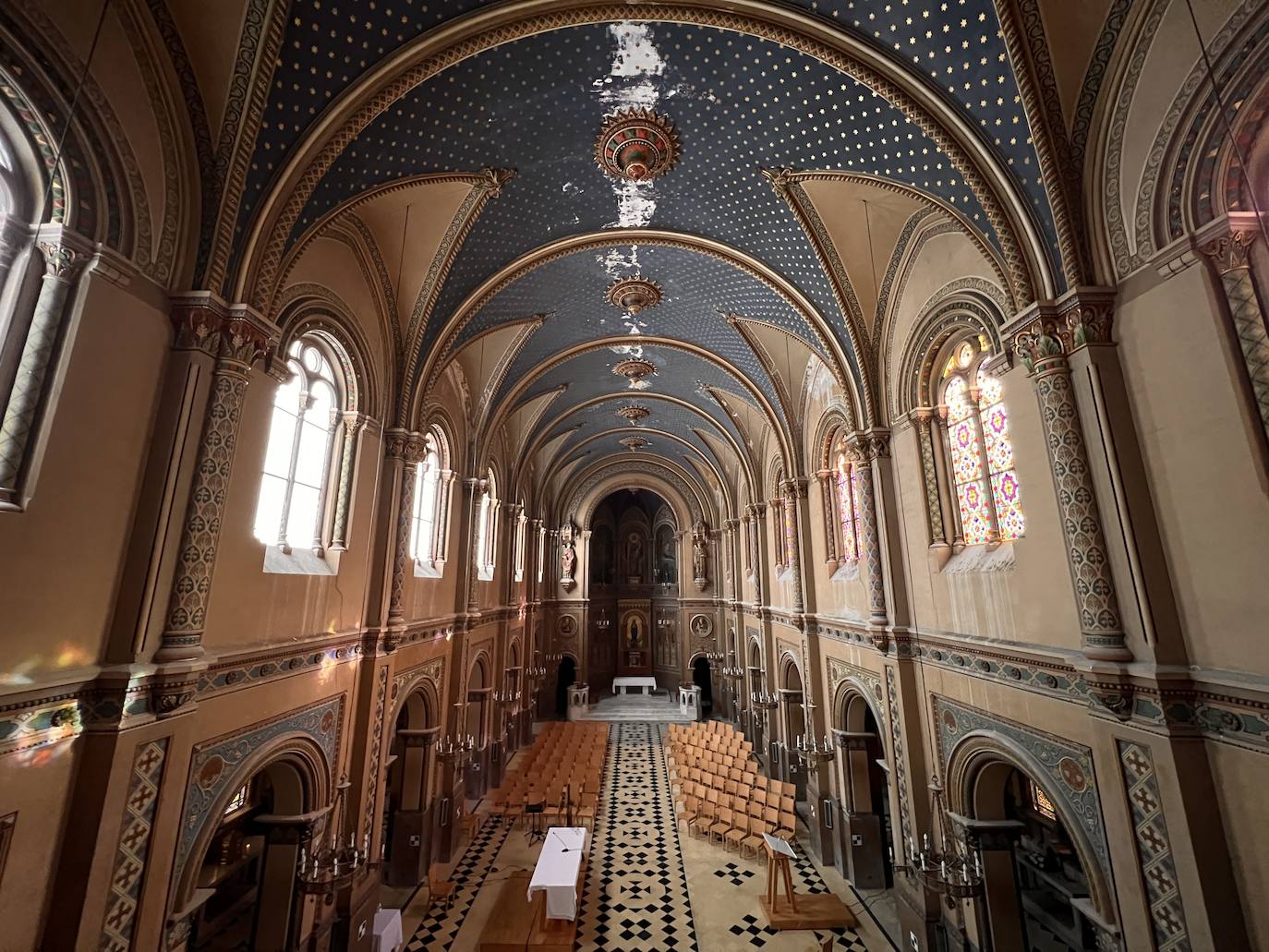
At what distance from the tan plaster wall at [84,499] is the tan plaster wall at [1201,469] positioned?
8778 mm

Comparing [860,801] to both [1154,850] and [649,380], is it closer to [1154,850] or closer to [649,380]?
[1154,850]

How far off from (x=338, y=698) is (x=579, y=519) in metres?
21.1

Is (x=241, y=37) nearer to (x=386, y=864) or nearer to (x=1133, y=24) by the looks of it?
(x=1133, y=24)

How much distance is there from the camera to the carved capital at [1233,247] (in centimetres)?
437

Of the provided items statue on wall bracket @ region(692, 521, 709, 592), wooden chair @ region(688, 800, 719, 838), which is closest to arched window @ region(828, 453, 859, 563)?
wooden chair @ region(688, 800, 719, 838)

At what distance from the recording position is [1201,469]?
14.6ft

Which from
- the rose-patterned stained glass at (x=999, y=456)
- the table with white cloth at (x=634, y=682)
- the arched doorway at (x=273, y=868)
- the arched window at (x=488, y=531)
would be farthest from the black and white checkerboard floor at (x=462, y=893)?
the table with white cloth at (x=634, y=682)

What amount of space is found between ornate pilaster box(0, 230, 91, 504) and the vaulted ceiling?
137 centimetres

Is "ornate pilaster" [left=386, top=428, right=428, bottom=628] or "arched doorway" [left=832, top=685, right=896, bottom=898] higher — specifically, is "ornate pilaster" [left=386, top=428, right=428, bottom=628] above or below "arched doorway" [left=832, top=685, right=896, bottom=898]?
above

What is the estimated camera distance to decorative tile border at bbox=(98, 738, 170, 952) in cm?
443

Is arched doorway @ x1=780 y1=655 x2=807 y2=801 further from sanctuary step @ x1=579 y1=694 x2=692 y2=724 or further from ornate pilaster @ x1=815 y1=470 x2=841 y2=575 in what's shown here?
sanctuary step @ x1=579 y1=694 x2=692 y2=724

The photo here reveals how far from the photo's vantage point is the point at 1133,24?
4754 millimetres

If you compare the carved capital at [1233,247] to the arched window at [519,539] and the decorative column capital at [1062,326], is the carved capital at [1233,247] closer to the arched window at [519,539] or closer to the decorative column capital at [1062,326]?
the decorative column capital at [1062,326]

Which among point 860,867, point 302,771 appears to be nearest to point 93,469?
point 302,771
